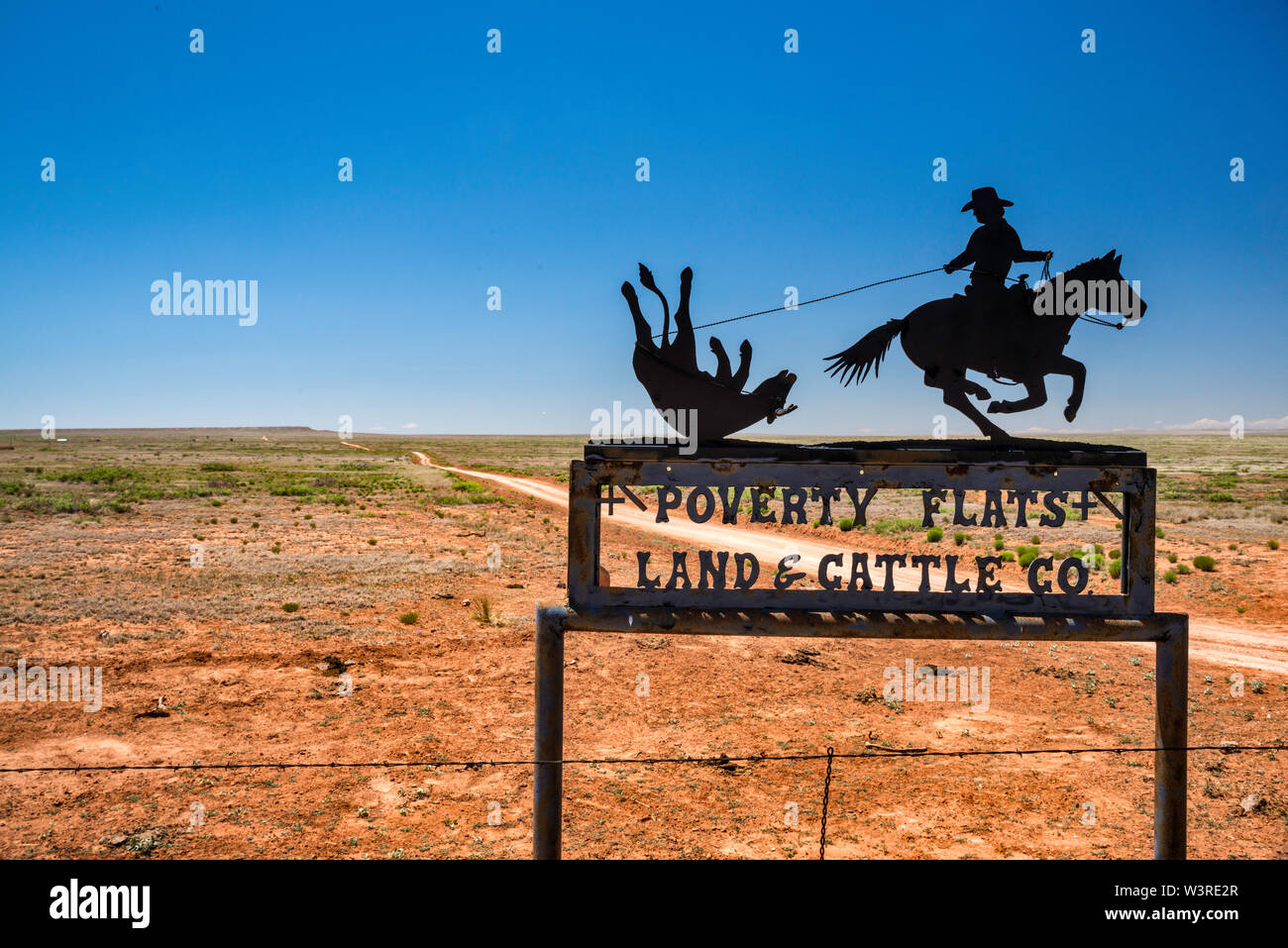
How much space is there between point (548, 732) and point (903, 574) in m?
10.9

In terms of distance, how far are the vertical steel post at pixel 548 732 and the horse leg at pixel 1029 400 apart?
3.47 metres

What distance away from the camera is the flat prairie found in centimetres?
629

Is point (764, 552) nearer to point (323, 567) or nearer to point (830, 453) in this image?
point (323, 567)

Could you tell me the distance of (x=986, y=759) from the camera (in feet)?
25.6

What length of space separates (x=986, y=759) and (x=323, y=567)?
630 inches

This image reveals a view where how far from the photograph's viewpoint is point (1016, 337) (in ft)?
17.1

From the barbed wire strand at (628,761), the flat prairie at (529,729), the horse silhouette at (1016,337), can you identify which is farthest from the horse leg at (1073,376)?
the flat prairie at (529,729)

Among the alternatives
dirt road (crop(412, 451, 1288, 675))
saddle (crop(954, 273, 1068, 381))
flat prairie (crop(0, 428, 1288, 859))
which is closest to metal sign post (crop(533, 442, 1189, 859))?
dirt road (crop(412, 451, 1288, 675))

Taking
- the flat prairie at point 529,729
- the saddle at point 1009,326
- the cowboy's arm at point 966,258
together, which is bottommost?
the flat prairie at point 529,729

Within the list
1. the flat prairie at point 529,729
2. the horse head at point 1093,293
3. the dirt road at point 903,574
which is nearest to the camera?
the horse head at point 1093,293

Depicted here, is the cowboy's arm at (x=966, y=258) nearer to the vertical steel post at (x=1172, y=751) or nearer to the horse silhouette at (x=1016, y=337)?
the horse silhouette at (x=1016, y=337)

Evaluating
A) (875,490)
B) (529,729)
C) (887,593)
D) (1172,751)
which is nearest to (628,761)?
(887,593)

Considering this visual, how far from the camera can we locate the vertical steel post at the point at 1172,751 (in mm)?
4773
